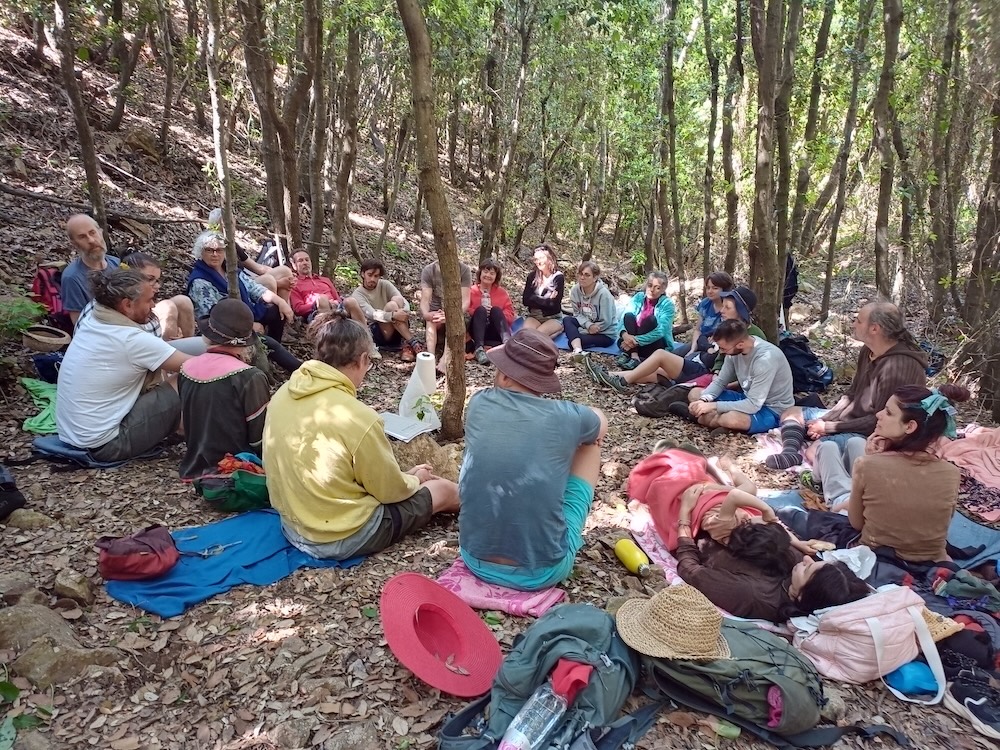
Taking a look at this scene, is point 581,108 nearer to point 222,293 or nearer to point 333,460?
point 222,293

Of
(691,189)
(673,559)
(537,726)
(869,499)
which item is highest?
(691,189)

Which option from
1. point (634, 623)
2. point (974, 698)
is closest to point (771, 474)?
point (974, 698)

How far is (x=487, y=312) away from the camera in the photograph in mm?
7859

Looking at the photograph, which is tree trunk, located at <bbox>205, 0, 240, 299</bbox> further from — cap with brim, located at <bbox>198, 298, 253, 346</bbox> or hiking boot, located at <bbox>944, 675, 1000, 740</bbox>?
hiking boot, located at <bbox>944, 675, 1000, 740</bbox>

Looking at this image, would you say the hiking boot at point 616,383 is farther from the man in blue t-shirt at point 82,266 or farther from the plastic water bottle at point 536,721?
the man in blue t-shirt at point 82,266

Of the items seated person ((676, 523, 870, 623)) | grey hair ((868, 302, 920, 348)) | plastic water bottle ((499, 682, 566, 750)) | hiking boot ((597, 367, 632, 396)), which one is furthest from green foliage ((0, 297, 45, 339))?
grey hair ((868, 302, 920, 348))

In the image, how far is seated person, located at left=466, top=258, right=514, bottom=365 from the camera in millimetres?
7777

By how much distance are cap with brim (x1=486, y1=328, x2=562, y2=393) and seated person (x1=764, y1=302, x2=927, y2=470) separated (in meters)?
3.22

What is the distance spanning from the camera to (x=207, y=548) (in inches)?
144

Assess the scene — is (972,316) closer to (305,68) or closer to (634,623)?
(634,623)

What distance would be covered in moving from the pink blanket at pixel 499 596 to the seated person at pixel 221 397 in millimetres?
1891

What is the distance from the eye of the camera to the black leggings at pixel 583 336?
8.48m

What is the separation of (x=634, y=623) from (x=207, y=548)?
2.48 meters

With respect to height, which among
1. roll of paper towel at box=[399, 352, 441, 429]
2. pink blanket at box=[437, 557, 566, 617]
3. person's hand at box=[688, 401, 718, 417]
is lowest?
pink blanket at box=[437, 557, 566, 617]
